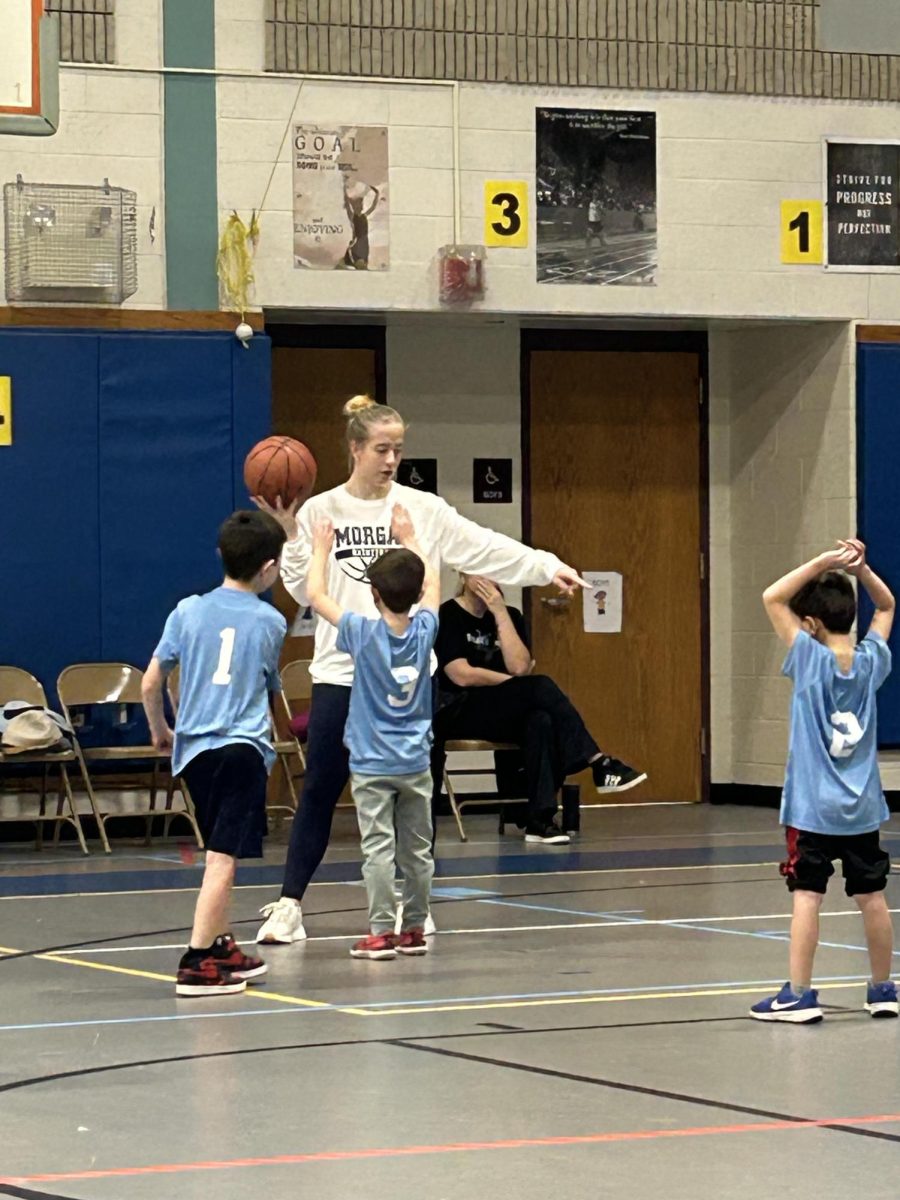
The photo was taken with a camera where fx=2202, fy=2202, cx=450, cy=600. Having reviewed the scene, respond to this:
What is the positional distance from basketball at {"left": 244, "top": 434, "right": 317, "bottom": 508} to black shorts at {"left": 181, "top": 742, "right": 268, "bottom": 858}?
1552mm

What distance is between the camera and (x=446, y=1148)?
4.50 m

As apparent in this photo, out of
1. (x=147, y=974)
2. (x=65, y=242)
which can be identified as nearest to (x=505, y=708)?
(x=65, y=242)

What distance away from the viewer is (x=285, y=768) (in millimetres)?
12141

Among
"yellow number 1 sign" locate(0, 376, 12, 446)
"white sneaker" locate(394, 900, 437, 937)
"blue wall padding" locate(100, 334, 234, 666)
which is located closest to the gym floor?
"white sneaker" locate(394, 900, 437, 937)

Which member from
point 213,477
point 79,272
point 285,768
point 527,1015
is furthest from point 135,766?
point 527,1015

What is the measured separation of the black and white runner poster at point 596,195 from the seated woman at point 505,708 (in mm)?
2071

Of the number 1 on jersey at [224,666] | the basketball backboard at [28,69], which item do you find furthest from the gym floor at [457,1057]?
the basketball backboard at [28,69]

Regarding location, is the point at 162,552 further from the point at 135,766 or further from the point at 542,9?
the point at 542,9

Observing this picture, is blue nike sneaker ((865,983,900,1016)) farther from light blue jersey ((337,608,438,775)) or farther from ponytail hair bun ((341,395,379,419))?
ponytail hair bun ((341,395,379,419))

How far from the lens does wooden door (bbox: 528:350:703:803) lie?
46.1ft

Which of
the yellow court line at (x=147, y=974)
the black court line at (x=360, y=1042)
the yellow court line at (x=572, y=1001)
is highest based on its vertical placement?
the black court line at (x=360, y=1042)

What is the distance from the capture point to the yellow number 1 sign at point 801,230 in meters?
13.2

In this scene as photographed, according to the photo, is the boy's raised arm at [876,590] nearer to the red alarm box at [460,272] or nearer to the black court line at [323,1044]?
the black court line at [323,1044]

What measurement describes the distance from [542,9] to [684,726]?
15.2ft
